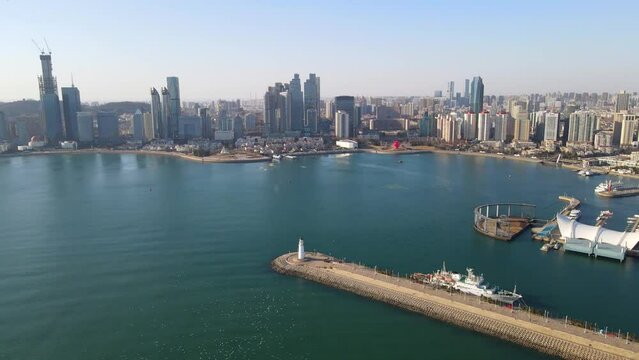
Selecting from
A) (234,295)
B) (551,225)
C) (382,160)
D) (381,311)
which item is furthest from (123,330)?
(382,160)

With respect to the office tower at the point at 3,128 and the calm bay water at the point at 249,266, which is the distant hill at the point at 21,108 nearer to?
the office tower at the point at 3,128

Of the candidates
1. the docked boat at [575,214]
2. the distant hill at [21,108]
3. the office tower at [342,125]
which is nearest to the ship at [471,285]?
the docked boat at [575,214]

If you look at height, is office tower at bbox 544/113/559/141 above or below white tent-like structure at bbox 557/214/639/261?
above

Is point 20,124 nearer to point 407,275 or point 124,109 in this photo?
point 124,109

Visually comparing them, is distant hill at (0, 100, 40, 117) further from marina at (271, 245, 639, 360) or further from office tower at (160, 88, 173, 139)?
marina at (271, 245, 639, 360)

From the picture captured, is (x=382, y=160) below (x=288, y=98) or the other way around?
below

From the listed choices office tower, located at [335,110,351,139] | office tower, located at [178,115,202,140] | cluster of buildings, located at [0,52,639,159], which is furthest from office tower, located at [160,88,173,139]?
office tower, located at [335,110,351,139]

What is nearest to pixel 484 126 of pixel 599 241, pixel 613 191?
pixel 613 191

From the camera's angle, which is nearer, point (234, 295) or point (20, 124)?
point (234, 295)
